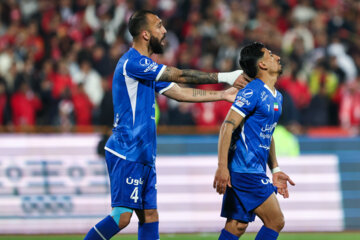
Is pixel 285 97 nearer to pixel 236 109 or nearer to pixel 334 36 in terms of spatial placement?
pixel 334 36

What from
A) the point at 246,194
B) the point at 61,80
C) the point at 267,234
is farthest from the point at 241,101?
the point at 61,80

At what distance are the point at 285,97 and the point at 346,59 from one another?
3566 millimetres

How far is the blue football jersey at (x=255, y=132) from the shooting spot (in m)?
6.02

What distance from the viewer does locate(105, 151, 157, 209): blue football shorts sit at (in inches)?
236

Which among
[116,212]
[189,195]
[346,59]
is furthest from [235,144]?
[346,59]

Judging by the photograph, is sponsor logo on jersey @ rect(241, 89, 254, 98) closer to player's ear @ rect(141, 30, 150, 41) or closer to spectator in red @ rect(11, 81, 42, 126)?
player's ear @ rect(141, 30, 150, 41)

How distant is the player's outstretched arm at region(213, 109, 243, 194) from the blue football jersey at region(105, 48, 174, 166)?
0.70 m

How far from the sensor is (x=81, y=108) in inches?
518

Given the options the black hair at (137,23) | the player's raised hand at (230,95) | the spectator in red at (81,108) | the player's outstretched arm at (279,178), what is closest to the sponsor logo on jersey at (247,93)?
the player's raised hand at (230,95)

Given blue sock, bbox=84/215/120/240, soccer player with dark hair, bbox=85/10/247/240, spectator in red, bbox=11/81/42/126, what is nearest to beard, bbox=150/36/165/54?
soccer player with dark hair, bbox=85/10/247/240

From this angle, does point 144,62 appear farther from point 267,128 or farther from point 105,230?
point 105,230

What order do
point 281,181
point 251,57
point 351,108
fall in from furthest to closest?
point 351,108
point 281,181
point 251,57

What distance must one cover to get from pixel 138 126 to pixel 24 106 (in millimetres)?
7780

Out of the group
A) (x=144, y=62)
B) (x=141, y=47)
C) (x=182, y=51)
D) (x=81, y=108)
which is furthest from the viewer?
(x=182, y=51)
